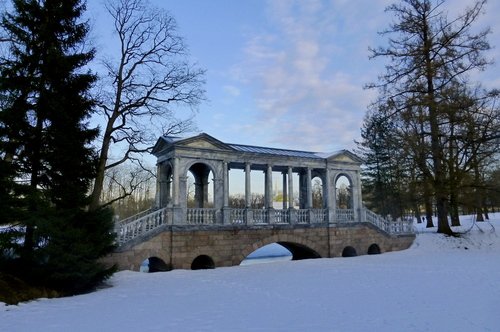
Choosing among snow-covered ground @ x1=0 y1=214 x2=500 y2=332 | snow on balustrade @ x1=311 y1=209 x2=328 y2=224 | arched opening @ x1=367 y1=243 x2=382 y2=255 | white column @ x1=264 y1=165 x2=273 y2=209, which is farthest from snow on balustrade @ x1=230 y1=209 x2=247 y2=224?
arched opening @ x1=367 y1=243 x2=382 y2=255

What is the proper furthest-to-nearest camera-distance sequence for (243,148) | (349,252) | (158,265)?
(349,252)
(243,148)
(158,265)

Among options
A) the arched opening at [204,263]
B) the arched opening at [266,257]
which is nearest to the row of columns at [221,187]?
the arched opening at [204,263]

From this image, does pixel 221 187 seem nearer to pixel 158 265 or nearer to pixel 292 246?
pixel 158 265

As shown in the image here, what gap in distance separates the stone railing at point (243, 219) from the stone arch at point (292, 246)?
76cm

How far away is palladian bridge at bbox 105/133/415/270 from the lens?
14906mm

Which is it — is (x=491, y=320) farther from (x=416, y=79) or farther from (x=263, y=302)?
(x=416, y=79)

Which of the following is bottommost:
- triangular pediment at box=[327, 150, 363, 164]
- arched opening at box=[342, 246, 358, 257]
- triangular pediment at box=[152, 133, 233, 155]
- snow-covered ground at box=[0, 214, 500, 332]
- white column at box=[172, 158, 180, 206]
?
snow-covered ground at box=[0, 214, 500, 332]

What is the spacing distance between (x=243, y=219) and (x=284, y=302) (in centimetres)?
880

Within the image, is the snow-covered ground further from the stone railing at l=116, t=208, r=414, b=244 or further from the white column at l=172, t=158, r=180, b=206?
the white column at l=172, t=158, r=180, b=206

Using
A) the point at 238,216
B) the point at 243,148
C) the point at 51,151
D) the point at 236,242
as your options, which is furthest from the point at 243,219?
the point at 51,151

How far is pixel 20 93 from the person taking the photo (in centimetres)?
1116

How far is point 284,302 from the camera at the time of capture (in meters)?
8.50

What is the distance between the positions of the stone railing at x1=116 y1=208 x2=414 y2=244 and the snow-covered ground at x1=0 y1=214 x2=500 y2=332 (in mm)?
1817

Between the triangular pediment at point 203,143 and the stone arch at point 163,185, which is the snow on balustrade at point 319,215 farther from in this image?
the stone arch at point 163,185
